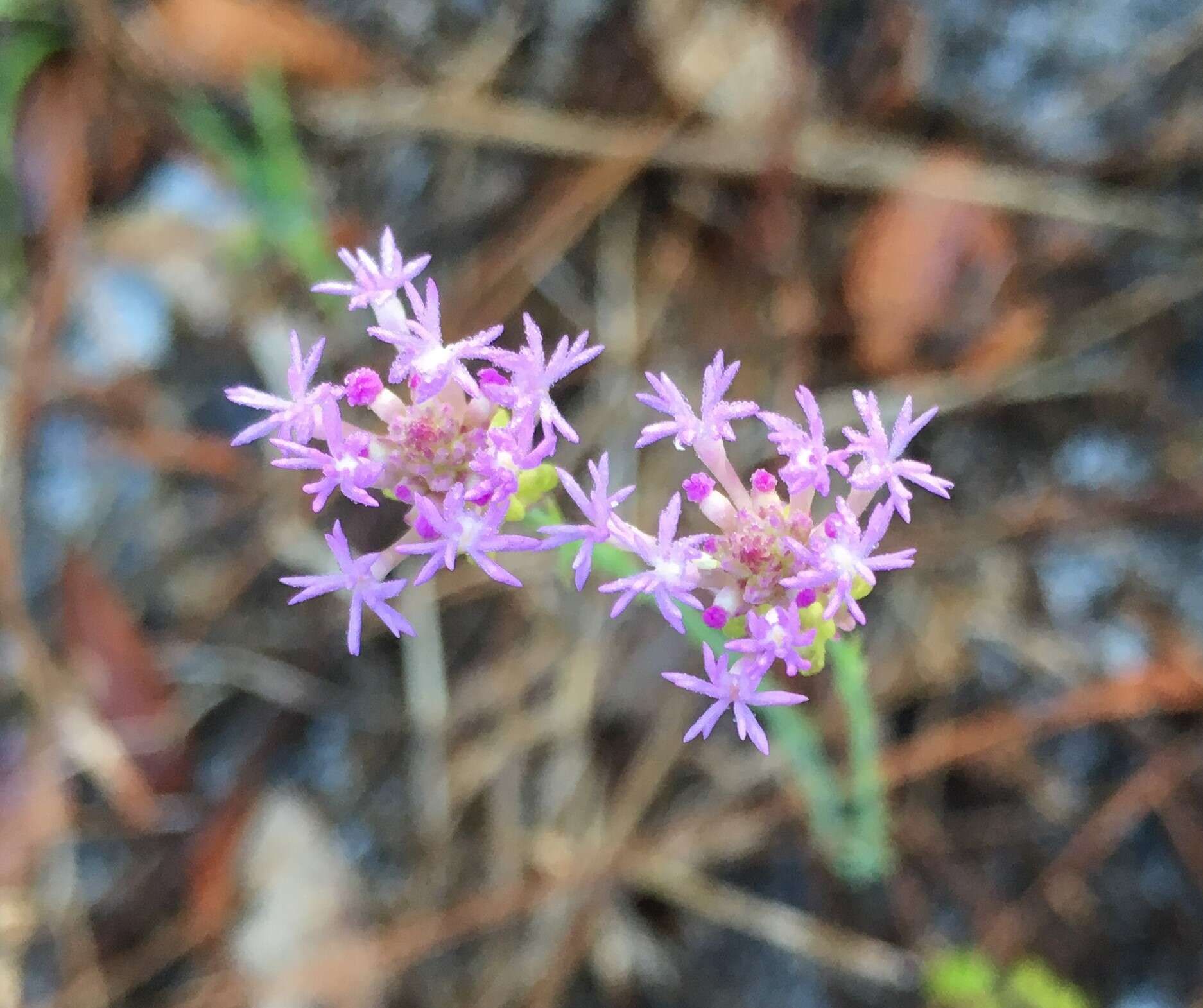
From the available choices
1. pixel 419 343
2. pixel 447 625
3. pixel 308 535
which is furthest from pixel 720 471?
pixel 308 535

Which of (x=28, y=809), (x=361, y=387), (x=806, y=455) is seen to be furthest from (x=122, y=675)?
(x=806, y=455)

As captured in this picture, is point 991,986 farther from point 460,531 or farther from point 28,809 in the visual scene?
point 28,809

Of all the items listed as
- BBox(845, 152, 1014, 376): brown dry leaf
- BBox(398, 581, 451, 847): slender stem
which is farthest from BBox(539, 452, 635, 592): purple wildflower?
BBox(845, 152, 1014, 376): brown dry leaf

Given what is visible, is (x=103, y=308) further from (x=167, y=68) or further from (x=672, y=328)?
(x=672, y=328)

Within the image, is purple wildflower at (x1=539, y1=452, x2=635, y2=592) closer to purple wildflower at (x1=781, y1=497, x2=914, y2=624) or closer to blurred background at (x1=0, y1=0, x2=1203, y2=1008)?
purple wildflower at (x1=781, y1=497, x2=914, y2=624)

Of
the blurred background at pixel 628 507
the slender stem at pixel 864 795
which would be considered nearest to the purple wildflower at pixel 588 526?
the slender stem at pixel 864 795

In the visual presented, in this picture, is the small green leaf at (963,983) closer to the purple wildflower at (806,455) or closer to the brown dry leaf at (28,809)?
the purple wildflower at (806,455)

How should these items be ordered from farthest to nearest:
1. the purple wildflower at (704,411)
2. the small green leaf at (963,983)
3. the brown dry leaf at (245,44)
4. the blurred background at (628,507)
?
the brown dry leaf at (245,44) < the blurred background at (628,507) < the small green leaf at (963,983) < the purple wildflower at (704,411)
